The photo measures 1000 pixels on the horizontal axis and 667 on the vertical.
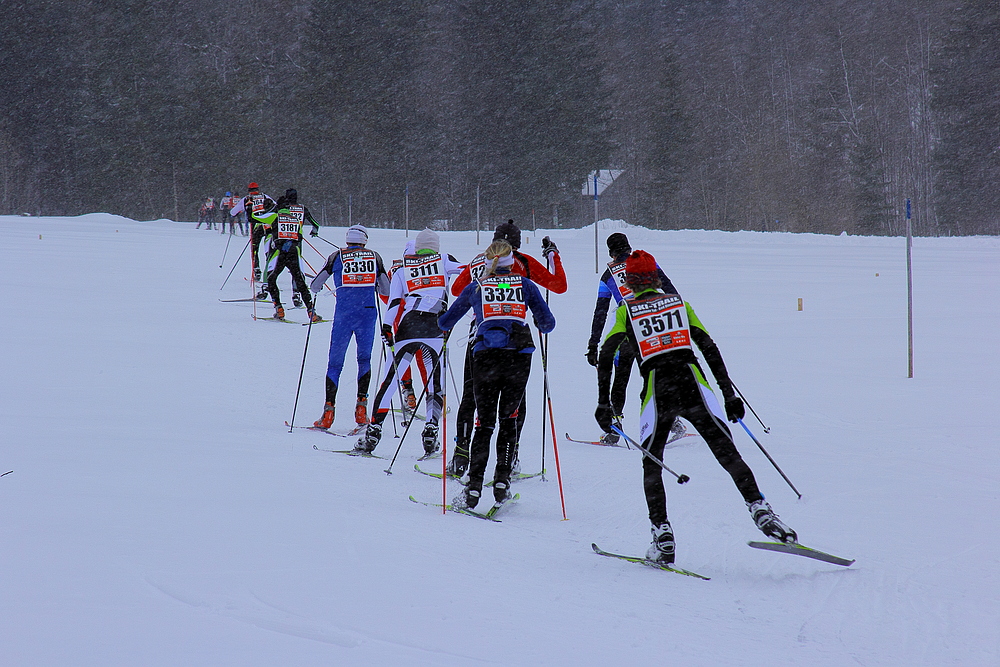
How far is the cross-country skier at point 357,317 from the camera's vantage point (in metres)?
8.22

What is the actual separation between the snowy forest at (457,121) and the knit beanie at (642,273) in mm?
43249

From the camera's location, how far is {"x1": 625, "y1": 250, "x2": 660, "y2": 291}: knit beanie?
4.74m

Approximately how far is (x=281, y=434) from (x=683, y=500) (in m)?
3.89

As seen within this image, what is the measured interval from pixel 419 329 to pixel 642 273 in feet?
10.1

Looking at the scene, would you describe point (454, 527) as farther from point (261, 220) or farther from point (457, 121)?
point (457, 121)

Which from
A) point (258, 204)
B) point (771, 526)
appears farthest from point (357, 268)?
point (258, 204)

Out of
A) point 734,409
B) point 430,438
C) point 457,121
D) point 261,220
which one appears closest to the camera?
point 734,409

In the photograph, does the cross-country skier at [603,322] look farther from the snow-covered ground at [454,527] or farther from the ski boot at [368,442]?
the ski boot at [368,442]

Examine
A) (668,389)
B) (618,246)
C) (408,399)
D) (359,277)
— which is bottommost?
(408,399)

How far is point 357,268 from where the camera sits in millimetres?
8445

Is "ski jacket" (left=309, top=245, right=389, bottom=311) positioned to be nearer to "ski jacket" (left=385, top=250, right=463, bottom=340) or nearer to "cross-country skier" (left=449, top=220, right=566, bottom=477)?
"ski jacket" (left=385, top=250, right=463, bottom=340)

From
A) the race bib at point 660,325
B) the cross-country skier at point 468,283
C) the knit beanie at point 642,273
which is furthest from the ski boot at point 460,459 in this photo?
the knit beanie at point 642,273

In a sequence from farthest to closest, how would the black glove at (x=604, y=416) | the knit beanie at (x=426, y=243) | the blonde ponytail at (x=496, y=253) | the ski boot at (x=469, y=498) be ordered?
the knit beanie at (x=426, y=243) → the blonde ponytail at (x=496, y=253) → the ski boot at (x=469, y=498) → the black glove at (x=604, y=416)

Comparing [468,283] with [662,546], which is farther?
[468,283]
